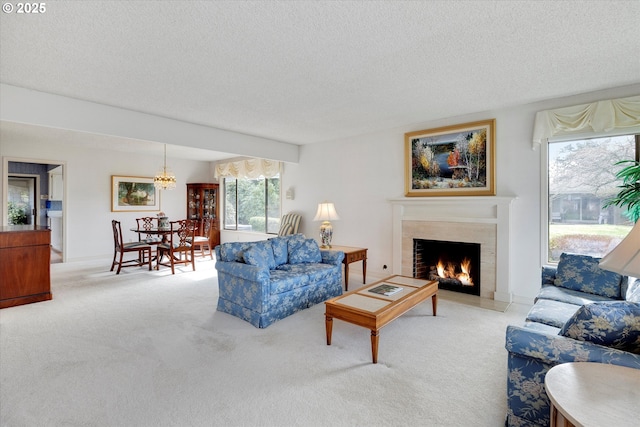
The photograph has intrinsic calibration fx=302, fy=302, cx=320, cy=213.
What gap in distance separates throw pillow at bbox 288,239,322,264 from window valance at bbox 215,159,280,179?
2.89m

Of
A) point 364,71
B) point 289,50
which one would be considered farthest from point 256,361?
point 364,71

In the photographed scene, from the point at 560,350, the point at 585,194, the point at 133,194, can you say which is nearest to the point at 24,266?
the point at 133,194

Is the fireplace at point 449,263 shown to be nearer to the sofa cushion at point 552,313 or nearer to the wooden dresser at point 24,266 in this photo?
the sofa cushion at point 552,313

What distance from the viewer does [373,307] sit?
8.59 ft

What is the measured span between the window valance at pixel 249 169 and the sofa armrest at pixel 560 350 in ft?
18.8

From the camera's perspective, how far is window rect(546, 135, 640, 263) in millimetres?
3396

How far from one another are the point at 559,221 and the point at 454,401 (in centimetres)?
293

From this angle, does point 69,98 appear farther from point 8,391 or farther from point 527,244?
point 527,244

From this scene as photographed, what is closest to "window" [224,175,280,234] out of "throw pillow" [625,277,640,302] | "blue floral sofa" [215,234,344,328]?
"blue floral sofa" [215,234,344,328]

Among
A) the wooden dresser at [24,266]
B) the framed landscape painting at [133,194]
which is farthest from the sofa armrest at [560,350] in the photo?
the framed landscape painting at [133,194]

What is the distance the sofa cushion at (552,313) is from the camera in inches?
88.6

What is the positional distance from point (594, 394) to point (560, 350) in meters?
0.36

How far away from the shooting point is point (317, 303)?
3.87 m

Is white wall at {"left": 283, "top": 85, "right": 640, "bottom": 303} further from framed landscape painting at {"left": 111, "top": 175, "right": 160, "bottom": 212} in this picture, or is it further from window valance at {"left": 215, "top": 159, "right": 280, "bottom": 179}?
framed landscape painting at {"left": 111, "top": 175, "right": 160, "bottom": 212}
